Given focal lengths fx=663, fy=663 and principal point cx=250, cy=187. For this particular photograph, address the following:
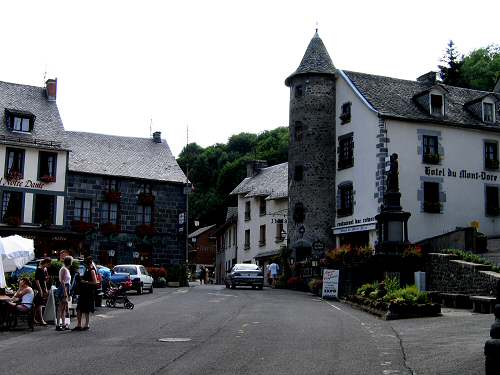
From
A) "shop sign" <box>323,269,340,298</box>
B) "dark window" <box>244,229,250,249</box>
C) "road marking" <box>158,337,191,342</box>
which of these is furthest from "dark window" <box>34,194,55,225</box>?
"road marking" <box>158,337,191,342</box>

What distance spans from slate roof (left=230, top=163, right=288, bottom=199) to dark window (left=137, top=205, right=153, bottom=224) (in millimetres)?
9640

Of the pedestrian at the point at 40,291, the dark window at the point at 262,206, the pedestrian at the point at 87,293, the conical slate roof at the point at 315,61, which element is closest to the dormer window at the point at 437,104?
the conical slate roof at the point at 315,61

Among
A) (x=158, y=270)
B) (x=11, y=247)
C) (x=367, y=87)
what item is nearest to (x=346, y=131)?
(x=367, y=87)

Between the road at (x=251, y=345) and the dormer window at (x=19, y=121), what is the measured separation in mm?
25420

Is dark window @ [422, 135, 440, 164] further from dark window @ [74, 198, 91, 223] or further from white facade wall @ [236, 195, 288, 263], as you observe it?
dark window @ [74, 198, 91, 223]

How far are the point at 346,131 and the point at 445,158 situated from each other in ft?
19.1

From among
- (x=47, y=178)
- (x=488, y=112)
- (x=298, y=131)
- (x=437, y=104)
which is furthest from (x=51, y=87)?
(x=488, y=112)

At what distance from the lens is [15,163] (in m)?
40.7

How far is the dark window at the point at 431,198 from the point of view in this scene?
35.9m

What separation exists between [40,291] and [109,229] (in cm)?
2738

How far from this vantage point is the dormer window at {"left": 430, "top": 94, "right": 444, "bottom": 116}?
37812 mm

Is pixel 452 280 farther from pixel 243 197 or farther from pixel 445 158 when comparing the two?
pixel 243 197

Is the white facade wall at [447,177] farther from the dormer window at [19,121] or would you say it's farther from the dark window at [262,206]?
the dormer window at [19,121]

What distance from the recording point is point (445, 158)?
3694cm
